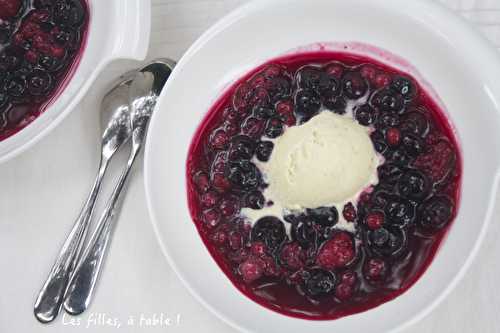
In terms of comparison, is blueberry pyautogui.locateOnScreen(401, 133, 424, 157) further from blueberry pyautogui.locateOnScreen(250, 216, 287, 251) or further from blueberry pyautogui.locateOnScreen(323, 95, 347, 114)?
blueberry pyautogui.locateOnScreen(250, 216, 287, 251)

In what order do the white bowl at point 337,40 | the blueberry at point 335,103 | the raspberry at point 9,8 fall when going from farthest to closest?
the raspberry at point 9,8
the blueberry at point 335,103
the white bowl at point 337,40

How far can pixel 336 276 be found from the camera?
1367mm

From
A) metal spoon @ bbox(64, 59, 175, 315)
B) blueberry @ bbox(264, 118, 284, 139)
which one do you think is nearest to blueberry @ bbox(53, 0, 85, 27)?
metal spoon @ bbox(64, 59, 175, 315)

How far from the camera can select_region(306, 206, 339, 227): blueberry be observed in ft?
4.59

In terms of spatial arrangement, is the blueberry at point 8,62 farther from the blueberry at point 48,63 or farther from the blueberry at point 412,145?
the blueberry at point 412,145

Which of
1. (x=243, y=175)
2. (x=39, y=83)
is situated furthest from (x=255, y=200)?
(x=39, y=83)

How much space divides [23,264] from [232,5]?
2.97 feet

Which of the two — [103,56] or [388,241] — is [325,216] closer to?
[388,241]

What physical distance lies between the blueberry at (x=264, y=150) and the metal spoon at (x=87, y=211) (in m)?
0.37

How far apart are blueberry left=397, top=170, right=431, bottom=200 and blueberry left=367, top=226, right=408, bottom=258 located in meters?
0.09

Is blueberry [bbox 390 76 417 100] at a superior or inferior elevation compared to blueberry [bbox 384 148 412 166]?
superior

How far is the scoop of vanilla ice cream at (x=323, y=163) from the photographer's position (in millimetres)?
1382

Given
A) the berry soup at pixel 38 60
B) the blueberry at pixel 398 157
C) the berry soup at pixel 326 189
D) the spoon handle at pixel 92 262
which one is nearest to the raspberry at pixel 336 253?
the berry soup at pixel 326 189

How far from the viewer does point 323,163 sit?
4.54 feet
